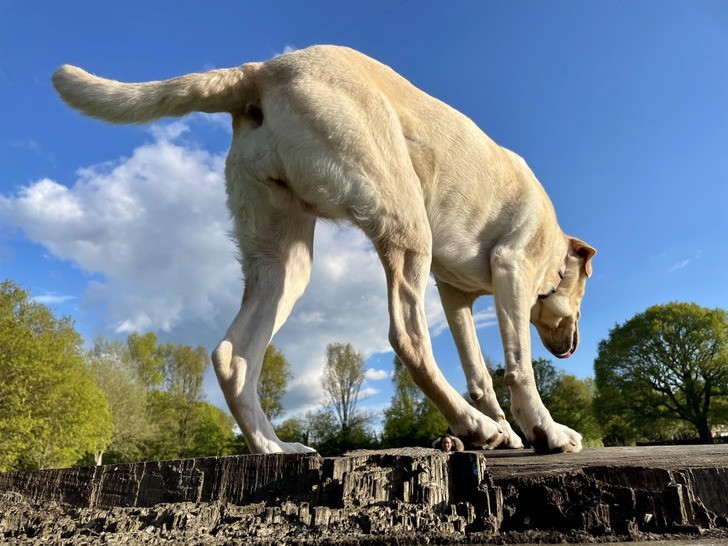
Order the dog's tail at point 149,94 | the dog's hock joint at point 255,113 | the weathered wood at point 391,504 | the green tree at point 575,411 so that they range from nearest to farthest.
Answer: the weathered wood at point 391,504 → the dog's tail at point 149,94 → the dog's hock joint at point 255,113 → the green tree at point 575,411

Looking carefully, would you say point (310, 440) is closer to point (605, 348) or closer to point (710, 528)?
point (605, 348)

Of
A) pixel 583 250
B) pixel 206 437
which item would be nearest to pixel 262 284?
pixel 583 250

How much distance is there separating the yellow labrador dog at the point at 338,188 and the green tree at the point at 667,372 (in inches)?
1132

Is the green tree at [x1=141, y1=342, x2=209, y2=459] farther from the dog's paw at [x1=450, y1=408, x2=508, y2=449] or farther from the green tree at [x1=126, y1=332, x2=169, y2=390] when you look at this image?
the dog's paw at [x1=450, y1=408, x2=508, y2=449]

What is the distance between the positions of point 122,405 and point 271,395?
9.76 metres

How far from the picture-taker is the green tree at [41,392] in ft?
64.5

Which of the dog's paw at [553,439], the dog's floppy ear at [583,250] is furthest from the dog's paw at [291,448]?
the dog's floppy ear at [583,250]

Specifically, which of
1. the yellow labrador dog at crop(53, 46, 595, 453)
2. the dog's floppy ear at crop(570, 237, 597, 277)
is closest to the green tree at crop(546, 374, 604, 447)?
the dog's floppy ear at crop(570, 237, 597, 277)

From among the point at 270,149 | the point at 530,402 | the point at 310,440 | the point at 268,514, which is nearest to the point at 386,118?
the point at 270,149

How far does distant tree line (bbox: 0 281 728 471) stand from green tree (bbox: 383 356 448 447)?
77mm

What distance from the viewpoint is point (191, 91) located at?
10.7ft

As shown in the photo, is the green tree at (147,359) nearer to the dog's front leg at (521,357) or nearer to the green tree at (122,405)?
the green tree at (122,405)

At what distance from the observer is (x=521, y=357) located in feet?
12.6

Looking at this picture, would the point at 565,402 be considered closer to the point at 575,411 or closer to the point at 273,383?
the point at 575,411
